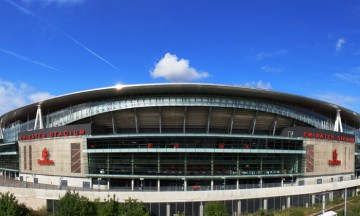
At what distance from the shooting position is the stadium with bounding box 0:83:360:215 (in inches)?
1886

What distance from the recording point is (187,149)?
53000 mm

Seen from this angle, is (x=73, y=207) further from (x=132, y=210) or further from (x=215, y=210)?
(x=215, y=210)

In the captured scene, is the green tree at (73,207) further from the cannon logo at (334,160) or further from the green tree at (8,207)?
the cannon logo at (334,160)

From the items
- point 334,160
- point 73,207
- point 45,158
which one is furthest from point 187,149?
point 334,160

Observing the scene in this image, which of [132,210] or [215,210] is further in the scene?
[215,210]

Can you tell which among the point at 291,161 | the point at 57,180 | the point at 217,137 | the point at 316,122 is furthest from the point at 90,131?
the point at 316,122

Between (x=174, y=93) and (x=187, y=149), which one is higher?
(x=174, y=93)

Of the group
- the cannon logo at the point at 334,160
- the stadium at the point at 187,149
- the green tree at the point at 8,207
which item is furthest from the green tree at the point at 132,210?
the cannon logo at the point at 334,160

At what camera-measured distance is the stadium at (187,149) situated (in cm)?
4791

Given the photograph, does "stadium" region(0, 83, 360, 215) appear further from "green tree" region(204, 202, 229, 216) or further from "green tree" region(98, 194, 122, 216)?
"green tree" region(204, 202, 229, 216)

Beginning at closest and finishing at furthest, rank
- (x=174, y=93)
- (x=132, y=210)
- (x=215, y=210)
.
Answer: (x=132, y=210)
(x=215, y=210)
(x=174, y=93)

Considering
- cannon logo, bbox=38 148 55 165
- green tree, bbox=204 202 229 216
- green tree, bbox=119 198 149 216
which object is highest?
cannon logo, bbox=38 148 55 165

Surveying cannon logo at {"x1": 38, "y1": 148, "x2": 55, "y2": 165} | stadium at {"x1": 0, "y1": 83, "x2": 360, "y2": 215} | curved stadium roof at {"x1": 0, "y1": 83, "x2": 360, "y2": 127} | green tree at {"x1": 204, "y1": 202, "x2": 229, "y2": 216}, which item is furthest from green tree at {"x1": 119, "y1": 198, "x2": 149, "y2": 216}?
cannon logo at {"x1": 38, "y1": 148, "x2": 55, "y2": 165}

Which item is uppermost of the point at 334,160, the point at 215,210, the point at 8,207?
the point at 334,160
